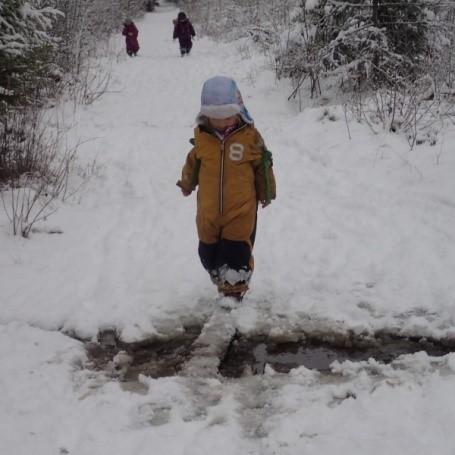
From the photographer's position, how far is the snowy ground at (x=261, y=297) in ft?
8.34

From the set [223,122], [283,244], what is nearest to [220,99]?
[223,122]

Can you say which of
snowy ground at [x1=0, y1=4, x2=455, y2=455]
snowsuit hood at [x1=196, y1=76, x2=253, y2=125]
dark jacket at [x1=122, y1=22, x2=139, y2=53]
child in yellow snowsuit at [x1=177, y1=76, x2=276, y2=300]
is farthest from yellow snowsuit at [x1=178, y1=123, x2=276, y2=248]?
dark jacket at [x1=122, y1=22, x2=139, y2=53]

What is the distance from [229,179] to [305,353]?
1291mm

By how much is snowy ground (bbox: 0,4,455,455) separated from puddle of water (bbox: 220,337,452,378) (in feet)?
0.36

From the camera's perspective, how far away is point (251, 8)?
22031mm

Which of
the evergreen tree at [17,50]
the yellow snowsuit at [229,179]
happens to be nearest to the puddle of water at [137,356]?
the yellow snowsuit at [229,179]

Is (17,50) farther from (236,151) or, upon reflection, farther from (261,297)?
(261,297)

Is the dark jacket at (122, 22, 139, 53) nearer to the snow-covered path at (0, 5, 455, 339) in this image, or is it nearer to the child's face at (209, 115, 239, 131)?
the snow-covered path at (0, 5, 455, 339)

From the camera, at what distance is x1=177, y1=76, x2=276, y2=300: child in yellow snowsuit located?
3.25 m

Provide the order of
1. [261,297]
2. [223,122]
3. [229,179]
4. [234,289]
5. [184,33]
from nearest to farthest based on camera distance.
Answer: [223,122] → [229,179] → [234,289] → [261,297] → [184,33]

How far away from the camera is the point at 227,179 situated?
11.3 feet

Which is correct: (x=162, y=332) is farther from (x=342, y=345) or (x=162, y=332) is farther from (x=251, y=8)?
(x=251, y=8)

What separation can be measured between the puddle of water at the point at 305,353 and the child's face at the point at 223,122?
1.50m

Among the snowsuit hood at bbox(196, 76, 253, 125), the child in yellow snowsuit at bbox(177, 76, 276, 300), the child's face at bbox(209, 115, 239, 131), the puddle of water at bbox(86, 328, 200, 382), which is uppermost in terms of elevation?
the snowsuit hood at bbox(196, 76, 253, 125)
